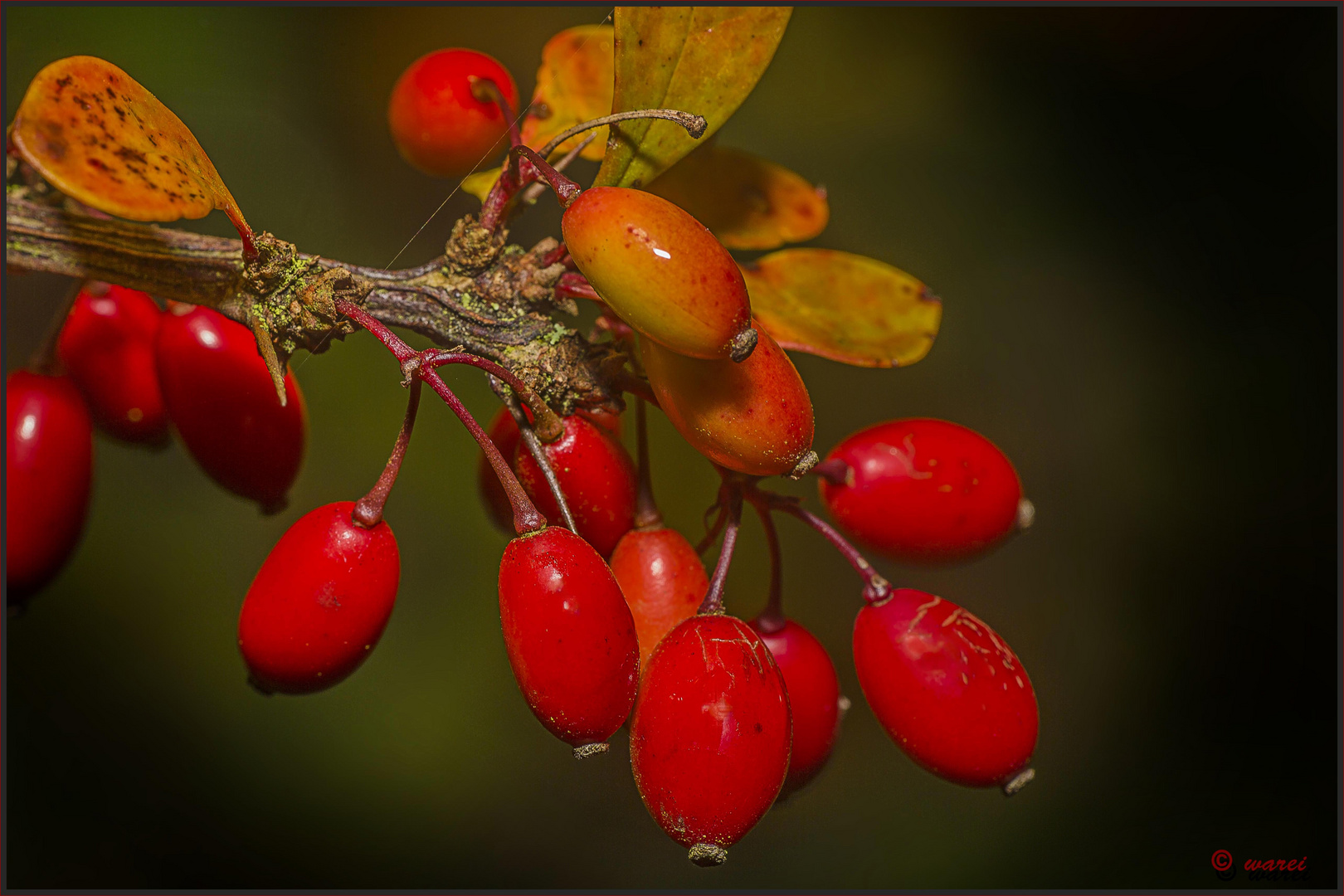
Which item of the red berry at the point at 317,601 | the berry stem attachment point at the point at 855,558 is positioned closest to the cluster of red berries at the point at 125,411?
the red berry at the point at 317,601

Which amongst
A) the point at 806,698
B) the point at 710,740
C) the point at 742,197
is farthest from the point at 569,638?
the point at 742,197

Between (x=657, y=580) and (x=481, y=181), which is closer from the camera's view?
(x=657, y=580)

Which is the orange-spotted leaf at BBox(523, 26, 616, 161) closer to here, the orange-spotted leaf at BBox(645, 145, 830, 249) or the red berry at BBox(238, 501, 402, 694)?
the orange-spotted leaf at BBox(645, 145, 830, 249)

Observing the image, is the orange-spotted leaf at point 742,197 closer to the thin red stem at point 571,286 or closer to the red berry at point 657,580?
the thin red stem at point 571,286

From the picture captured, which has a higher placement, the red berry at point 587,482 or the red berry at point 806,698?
the red berry at point 587,482

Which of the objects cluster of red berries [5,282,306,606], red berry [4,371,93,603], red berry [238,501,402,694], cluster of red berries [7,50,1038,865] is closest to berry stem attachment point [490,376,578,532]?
cluster of red berries [7,50,1038,865]

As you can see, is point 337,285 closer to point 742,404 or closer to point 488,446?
point 488,446

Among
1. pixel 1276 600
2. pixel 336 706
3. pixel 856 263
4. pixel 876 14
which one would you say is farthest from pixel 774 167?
pixel 1276 600
